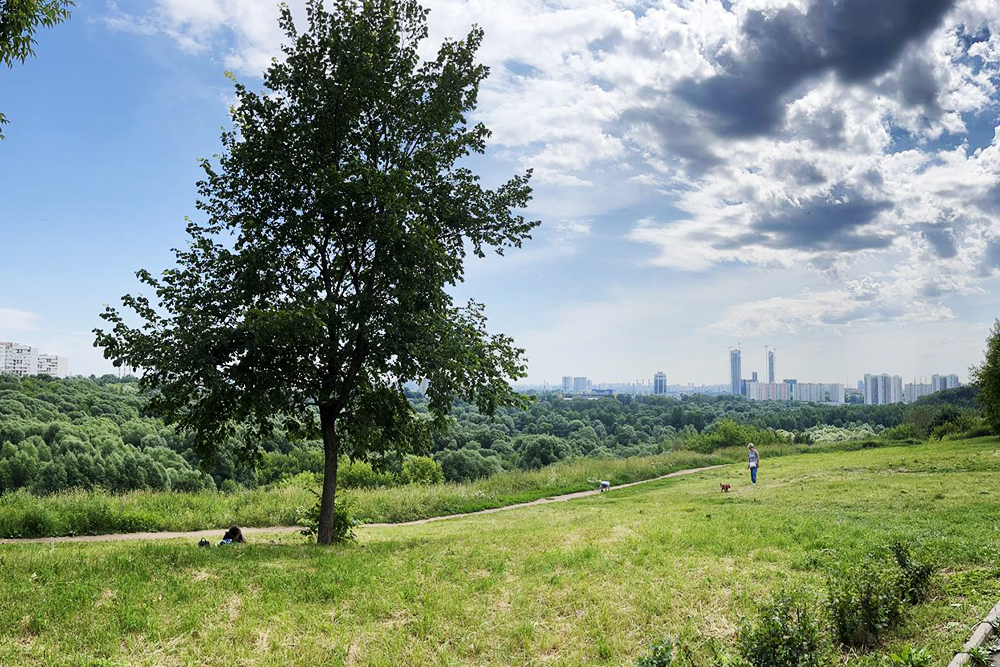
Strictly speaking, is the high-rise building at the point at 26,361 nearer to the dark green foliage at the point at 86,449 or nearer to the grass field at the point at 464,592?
the dark green foliage at the point at 86,449

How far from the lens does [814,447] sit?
46594mm

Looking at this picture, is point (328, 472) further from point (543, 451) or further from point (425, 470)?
point (543, 451)

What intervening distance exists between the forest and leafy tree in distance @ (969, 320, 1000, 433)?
4.24 m

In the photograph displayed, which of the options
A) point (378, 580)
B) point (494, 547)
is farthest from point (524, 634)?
point (494, 547)

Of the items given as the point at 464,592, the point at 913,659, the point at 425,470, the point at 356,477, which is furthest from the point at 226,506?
the point at 425,470

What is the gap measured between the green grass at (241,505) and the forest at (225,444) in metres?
1.73

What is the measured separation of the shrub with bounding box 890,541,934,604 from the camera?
7.32 metres

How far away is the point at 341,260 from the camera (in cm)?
1154

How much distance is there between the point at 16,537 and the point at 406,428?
36.8ft

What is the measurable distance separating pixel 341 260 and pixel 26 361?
202 m

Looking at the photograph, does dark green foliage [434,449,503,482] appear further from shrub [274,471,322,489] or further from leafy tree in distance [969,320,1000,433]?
leafy tree in distance [969,320,1000,433]

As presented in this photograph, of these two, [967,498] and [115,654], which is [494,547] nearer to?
[115,654]

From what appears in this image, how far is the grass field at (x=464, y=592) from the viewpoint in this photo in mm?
6492

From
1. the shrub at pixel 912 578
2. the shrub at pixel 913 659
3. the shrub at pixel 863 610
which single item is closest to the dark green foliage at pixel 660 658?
the shrub at pixel 913 659
